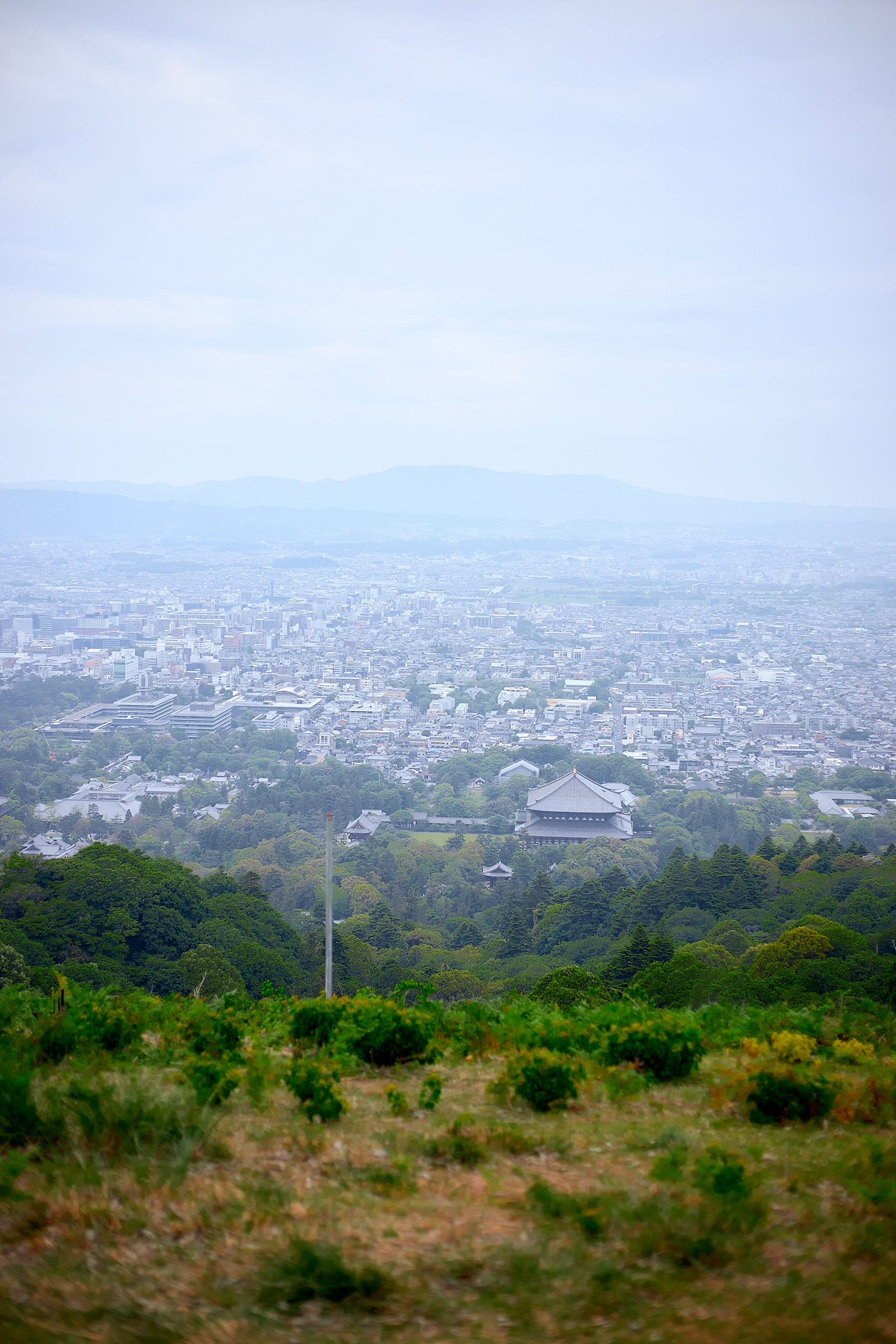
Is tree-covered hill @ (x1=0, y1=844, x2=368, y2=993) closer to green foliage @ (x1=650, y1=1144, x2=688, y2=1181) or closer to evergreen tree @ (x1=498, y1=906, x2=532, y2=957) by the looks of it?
evergreen tree @ (x1=498, y1=906, x2=532, y2=957)

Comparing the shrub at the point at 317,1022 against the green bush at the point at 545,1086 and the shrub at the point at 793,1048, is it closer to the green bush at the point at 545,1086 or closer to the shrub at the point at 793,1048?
the green bush at the point at 545,1086

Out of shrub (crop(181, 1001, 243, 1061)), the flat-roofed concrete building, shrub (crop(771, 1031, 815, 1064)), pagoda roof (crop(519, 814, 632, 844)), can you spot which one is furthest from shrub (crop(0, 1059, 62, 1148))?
→ the flat-roofed concrete building

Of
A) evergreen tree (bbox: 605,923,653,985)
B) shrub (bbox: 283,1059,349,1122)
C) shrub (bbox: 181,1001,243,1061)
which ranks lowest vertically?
evergreen tree (bbox: 605,923,653,985)

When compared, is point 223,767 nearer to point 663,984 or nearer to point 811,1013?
point 663,984

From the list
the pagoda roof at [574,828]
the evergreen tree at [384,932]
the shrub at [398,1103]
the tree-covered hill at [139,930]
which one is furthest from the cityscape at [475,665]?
the shrub at [398,1103]

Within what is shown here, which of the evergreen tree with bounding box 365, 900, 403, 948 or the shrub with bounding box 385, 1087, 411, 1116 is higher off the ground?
the shrub with bounding box 385, 1087, 411, 1116

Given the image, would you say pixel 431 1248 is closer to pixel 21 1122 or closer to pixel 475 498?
pixel 21 1122
